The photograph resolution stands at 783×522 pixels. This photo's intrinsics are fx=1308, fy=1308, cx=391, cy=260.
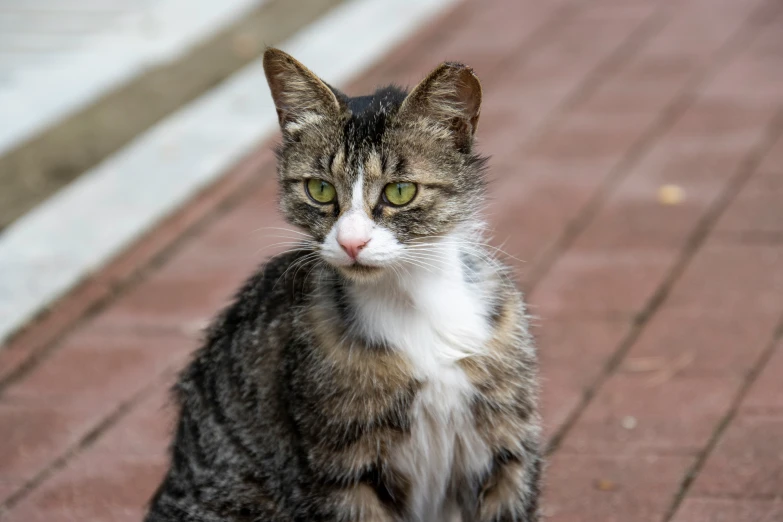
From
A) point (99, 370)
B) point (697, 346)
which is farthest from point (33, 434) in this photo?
point (697, 346)

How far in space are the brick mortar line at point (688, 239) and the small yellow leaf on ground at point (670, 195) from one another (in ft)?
0.57

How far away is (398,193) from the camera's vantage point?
315 centimetres

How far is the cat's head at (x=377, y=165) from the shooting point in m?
3.11

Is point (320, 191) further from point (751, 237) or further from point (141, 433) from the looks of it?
point (751, 237)

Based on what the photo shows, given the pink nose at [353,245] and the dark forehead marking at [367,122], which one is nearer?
the pink nose at [353,245]

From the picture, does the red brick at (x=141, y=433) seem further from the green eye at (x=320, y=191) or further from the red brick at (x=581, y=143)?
the red brick at (x=581, y=143)

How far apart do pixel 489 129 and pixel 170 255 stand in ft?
6.02

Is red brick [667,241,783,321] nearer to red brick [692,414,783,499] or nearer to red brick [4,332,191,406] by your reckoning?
red brick [692,414,783,499]

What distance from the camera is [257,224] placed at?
20.1ft

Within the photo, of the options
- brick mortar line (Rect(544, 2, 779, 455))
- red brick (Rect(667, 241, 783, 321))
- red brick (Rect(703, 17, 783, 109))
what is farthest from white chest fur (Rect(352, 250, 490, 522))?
red brick (Rect(703, 17, 783, 109))

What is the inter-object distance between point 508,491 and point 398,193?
85 centimetres

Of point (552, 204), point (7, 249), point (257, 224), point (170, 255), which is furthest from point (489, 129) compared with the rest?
point (7, 249)

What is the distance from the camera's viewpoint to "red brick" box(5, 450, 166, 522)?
4.20 meters

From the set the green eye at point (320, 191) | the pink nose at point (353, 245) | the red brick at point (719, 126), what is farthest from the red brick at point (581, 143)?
the pink nose at point (353, 245)
